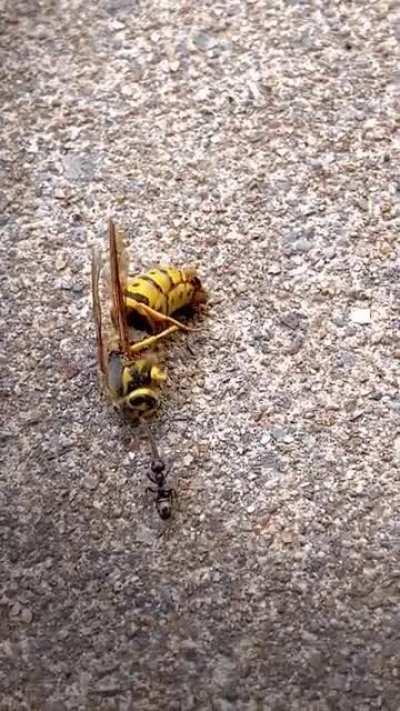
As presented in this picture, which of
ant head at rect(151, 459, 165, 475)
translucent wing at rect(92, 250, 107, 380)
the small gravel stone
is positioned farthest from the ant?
the small gravel stone

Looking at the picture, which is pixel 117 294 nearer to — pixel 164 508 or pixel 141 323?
pixel 141 323

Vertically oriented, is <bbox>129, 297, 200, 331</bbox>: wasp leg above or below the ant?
above

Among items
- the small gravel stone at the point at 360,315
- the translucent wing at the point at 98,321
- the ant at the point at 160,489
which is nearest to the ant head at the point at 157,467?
the ant at the point at 160,489

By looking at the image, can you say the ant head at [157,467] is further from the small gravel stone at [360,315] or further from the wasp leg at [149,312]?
the small gravel stone at [360,315]

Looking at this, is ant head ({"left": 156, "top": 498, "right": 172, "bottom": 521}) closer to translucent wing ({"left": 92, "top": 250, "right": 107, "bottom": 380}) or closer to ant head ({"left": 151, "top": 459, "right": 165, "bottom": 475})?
ant head ({"left": 151, "top": 459, "right": 165, "bottom": 475})

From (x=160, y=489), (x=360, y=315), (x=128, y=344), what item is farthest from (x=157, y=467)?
(x=360, y=315)

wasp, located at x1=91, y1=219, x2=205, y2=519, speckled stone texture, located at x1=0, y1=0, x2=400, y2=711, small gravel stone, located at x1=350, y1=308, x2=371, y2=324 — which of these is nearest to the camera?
speckled stone texture, located at x1=0, y1=0, x2=400, y2=711

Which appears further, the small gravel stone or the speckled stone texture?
the small gravel stone
